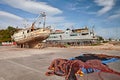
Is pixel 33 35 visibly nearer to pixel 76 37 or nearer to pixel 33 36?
pixel 33 36

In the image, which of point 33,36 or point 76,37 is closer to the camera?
point 33,36

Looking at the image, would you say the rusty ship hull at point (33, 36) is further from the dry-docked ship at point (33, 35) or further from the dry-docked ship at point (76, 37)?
the dry-docked ship at point (76, 37)

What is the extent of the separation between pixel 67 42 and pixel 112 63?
4974 cm

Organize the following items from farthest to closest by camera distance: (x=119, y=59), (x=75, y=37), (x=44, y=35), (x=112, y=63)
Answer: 1. (x=75, y=37)
2. (x=44, y=35)
3. (x=119, y=59)
4. (x=112, y=63)

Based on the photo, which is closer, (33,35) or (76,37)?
(33,35)

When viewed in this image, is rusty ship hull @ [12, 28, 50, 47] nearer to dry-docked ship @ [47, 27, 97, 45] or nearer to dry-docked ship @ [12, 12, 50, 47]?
dry-docked ship @ [12, 12, 50, 47]

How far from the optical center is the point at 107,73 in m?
8.50

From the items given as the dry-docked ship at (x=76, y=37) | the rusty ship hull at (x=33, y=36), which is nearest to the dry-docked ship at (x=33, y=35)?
the rusty ship hull at (x=33, y=36)

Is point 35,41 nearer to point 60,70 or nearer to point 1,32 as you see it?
point 60,70

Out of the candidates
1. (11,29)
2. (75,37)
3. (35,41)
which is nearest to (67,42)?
(75,37)

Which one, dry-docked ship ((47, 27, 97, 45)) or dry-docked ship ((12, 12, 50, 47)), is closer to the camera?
dry-docked ship ((12, 12, 50, 47))

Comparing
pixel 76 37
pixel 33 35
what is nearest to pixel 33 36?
pixel 33 35

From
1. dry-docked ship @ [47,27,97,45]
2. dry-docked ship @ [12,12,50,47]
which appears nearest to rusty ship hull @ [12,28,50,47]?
dry-docked ship @ [12,12,50,47]

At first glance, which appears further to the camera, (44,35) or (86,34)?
(86,34)
